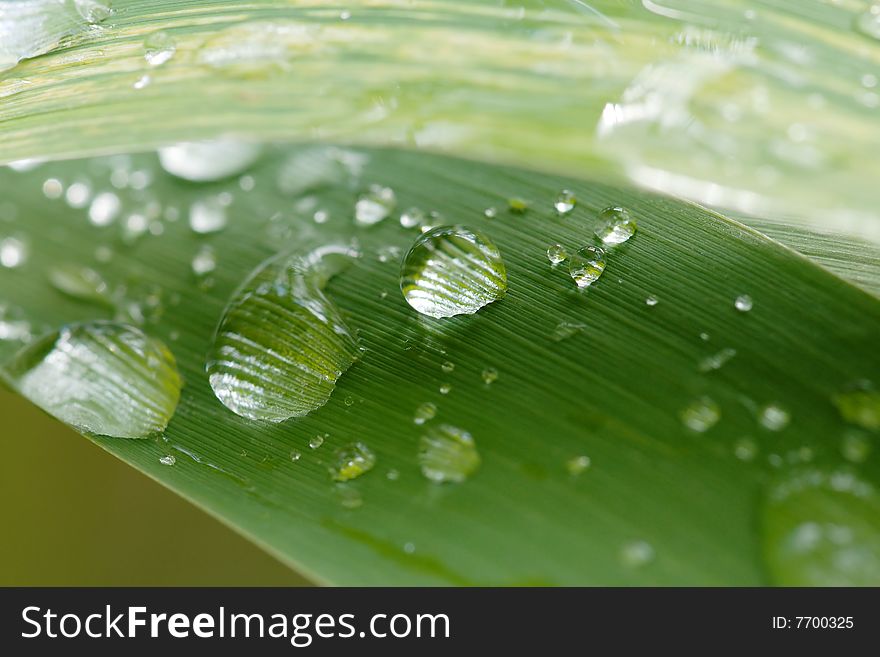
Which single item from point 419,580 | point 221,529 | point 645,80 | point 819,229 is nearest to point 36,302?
point 419,580

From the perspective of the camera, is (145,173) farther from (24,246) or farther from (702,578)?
(702,578)

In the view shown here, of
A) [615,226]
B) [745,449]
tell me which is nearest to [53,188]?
[615,226]

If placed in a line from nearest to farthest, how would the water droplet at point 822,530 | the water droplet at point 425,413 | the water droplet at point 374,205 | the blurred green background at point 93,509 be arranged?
the water droplet at point 822,530
the water droplet at point 425,413
the water droplet at point 374,205
the blurred green background at point 93,509

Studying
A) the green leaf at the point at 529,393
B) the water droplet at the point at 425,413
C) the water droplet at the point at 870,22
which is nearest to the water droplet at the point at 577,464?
the green leaf at the point at 529,393

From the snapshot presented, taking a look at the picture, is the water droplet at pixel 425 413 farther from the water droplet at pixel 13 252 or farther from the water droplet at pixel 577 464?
the water droplet at pixel 13 252

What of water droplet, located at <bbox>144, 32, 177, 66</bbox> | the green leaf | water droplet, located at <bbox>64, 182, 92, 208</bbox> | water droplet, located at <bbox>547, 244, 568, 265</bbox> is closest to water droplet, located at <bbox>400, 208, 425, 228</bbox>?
the green leaf

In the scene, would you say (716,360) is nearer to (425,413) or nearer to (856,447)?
(856,447)
